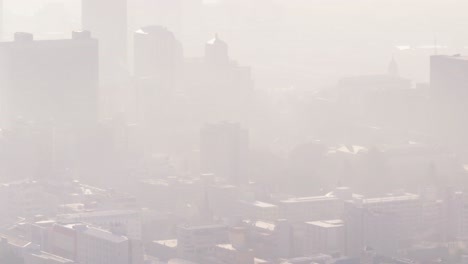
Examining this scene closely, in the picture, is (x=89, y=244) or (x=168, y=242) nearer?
(x=89, y=244)

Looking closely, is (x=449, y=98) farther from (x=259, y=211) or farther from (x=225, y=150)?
(x=259, y=211)

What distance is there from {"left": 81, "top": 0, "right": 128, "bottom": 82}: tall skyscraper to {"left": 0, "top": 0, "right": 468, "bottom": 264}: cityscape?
0.17ft

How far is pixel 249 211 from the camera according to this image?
22.4 meters

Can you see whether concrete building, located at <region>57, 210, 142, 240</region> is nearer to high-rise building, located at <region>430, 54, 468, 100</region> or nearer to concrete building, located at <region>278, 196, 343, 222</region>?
concrete building, located at <region>278, 196, 343, 222</region>

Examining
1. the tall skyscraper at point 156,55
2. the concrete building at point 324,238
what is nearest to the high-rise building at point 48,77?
the tall skyscraper at point 156,55

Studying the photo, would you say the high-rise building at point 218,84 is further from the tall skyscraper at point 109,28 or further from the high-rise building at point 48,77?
the high-rise building at point 48,77

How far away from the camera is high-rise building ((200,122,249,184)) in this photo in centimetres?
2561

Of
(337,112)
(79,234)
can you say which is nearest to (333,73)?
(337,112)

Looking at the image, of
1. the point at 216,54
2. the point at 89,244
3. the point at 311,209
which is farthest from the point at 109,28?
the point at 89,244

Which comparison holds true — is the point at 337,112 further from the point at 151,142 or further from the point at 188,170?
the point at 188,170

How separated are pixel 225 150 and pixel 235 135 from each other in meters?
0.50

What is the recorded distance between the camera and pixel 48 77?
3019cm

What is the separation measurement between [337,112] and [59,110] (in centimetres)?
540

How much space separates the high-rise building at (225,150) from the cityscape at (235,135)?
3 cm
